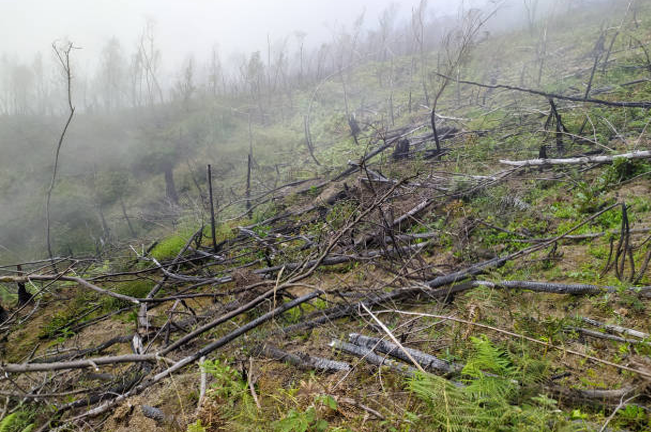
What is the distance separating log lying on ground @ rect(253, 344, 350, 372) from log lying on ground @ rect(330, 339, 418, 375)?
0.38 feet

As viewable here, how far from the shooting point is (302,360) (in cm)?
204

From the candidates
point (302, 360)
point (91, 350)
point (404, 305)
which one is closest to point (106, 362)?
point (302, 360)

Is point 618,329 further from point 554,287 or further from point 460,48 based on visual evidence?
point 460,48

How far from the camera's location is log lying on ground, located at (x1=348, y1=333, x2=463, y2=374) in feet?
5.51

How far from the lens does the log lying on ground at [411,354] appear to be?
168 cm

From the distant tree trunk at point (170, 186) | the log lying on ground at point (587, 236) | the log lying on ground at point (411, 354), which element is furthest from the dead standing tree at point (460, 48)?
the distant tree trunk at point (170, 186)

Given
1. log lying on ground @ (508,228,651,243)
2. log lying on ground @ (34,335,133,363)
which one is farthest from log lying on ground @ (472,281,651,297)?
log lying on ground @ (34,335,133,363)

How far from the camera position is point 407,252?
3277 mm

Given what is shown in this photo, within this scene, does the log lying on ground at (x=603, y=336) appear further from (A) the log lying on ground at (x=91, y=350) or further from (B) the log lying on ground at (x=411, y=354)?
(A) the log lying on ground at (x=91, y=350)

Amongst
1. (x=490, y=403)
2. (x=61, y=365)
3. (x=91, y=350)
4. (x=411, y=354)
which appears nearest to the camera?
(x=490, y=403)

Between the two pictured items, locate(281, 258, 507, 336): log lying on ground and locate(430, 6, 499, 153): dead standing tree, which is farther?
locate(430, 6, 499, 153): dead standing tree

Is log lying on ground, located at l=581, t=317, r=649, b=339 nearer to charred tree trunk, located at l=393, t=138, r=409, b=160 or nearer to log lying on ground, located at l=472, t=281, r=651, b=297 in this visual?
log lying on ground, located at l=472, t=281, r=651, b=297

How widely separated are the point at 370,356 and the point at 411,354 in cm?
24

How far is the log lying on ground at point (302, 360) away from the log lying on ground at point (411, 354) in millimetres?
212
